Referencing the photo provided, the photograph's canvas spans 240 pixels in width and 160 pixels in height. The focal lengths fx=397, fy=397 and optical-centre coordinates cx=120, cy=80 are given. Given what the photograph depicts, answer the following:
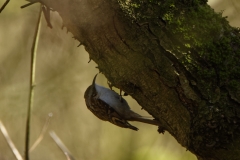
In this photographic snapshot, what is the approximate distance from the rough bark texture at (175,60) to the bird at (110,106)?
2.64ft

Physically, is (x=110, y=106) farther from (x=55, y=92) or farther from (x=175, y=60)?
(x=55, y=92)

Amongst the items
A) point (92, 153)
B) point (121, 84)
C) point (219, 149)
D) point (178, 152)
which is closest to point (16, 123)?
point (92, 153)

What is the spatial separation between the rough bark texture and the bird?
0.80 m

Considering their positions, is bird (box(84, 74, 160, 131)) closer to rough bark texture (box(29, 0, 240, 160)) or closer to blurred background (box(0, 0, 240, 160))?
rough bark texture (box(29, 0, 240, 160))

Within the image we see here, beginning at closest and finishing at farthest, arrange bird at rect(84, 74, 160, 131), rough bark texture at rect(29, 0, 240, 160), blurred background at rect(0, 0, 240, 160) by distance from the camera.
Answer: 1. rough bark texture at rect(29, 0, 240, 160)
2. bird at rect(84, 74, 160, 131)
3. blurred background at rect(0, 0, 240, 160)

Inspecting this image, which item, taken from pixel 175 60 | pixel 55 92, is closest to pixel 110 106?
pixel 175 60

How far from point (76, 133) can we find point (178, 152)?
1.44m

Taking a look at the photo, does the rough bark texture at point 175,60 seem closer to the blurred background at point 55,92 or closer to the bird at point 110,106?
the bird at point 110,106

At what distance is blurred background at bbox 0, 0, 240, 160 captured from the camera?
3.84 meters

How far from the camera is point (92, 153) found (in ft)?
13.8

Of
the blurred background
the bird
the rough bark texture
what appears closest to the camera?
the rough bark texture

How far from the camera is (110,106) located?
2.29 meters

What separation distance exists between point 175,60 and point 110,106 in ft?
3.30

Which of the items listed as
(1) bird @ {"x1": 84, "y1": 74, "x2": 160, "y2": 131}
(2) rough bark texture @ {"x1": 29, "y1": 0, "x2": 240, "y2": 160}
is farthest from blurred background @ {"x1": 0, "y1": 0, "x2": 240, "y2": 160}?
(2) rough bark texture @ {"x1": 29, "y1": 0, "x2": 240, "y2": 160}
